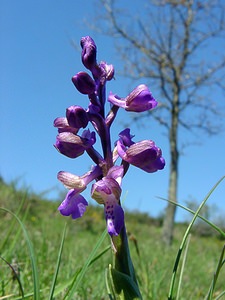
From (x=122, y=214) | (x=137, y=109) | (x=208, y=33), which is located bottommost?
(x=122, y=214)

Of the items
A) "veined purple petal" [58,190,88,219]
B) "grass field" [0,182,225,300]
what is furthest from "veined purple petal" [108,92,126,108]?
"grass field" [0,182,225,300]

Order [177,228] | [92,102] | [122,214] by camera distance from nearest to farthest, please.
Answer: [122,214] < [92,102] < [177,228]

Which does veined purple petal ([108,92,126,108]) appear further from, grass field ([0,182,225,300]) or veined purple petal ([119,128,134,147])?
grass field ([0,182,225,300])

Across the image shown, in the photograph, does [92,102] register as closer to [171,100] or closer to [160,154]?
[160,154]

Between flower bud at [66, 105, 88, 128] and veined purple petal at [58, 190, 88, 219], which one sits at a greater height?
flower bud at [66, 105, 88, 128]

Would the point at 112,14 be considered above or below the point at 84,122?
above

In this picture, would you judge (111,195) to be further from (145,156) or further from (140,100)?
(140,100)

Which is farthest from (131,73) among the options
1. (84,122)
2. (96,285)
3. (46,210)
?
(84,122)

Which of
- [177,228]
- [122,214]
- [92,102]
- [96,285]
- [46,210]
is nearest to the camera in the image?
[122,214]
